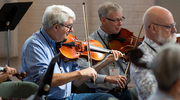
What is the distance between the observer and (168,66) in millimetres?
1175

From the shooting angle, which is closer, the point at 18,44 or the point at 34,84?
the point at 34,84

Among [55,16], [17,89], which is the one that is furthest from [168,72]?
[55,16]

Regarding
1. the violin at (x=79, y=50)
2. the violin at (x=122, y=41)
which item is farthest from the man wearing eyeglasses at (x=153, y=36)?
the violin at (x=122, y=41)

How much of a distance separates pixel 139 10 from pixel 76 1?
1088 millimetres

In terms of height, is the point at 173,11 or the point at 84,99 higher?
the point at 173,11

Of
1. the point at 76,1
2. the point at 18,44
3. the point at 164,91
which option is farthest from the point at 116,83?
the point at 18,44

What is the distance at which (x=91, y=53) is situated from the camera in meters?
3.07

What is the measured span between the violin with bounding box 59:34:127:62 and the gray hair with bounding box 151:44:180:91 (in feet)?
5.37

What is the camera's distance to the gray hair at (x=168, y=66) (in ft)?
3.85

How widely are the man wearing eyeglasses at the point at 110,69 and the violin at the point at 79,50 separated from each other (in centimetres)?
13

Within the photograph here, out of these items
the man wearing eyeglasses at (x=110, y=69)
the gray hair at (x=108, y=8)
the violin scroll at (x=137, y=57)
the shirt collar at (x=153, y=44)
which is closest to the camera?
the violin scroll at (x=137, y=57)

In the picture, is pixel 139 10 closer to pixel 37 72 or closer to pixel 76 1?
pixel 76 1

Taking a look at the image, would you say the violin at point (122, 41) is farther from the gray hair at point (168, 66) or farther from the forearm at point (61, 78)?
the gray hair at point (168, 66)

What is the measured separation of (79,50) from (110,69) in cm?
41
